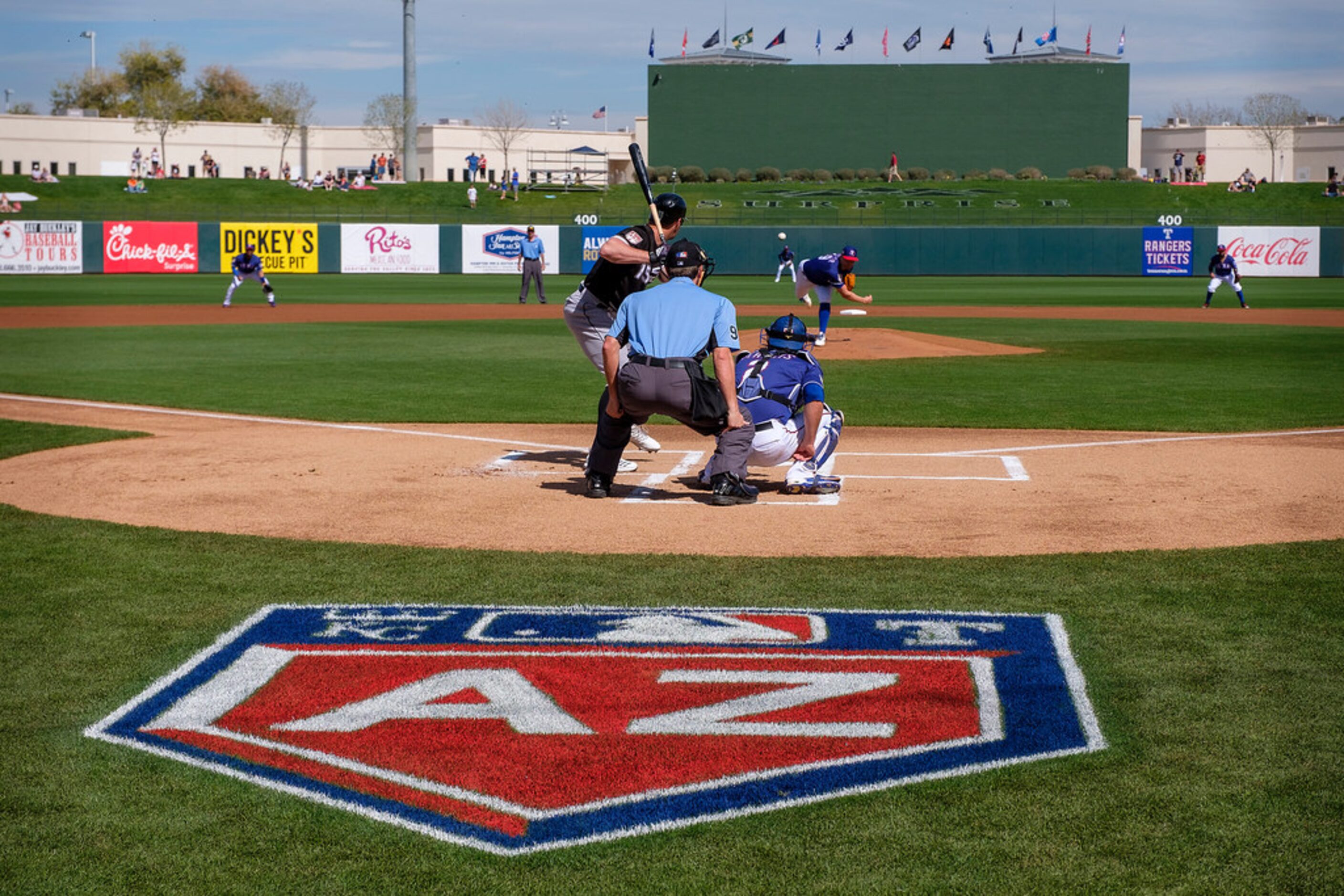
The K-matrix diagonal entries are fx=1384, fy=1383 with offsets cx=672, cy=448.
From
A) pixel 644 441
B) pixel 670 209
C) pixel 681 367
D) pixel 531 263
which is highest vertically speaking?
pixel 531 263

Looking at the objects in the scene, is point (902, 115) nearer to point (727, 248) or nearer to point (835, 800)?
point (727, 248)

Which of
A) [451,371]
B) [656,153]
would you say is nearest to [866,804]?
[451,371]

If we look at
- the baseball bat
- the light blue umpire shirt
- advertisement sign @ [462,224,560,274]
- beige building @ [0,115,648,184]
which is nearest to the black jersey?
the baseball bat

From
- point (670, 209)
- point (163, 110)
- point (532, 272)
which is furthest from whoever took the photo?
point (163, 110)

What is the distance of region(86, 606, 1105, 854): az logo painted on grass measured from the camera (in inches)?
169

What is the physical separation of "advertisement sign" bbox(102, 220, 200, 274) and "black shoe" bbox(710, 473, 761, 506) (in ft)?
155

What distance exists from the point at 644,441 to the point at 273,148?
9994cm

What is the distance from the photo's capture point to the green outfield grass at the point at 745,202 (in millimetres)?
59125

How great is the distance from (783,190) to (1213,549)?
6941 cm

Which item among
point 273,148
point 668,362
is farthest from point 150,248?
point 273,148

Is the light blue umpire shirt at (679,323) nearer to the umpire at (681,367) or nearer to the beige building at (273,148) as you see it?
the umpire at (681,367)

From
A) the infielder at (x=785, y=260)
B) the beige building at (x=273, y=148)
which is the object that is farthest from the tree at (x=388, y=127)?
the infielder at (x=785, y=260)

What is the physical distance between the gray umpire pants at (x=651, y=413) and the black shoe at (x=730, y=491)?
4 centimetres

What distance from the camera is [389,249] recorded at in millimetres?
53406
